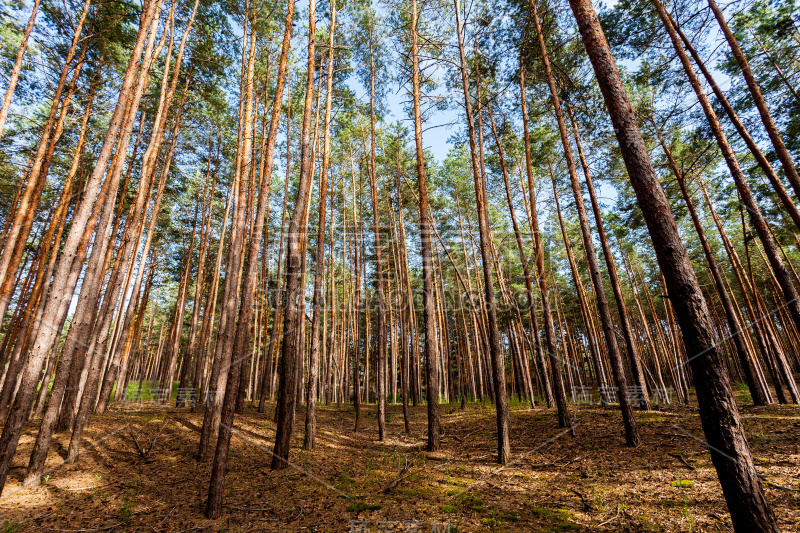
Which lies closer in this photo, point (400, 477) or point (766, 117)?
point (400, 477)

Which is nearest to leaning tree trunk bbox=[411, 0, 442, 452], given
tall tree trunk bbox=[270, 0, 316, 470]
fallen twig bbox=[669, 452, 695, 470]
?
tall tree trunk bbox=[270, 0, 316, 470]

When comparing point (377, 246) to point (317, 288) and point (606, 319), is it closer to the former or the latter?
point (317, 288)

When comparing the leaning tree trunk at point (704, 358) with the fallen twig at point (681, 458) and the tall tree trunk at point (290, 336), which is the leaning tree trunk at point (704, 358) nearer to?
the fallen twig at point (681, 458)

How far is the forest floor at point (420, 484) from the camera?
4.10 m

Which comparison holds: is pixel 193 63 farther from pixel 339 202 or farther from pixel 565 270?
pixel 565 270

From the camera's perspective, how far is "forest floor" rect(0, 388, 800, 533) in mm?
4098

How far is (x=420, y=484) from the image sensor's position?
220 inches

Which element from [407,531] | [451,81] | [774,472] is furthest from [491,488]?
[451,81]

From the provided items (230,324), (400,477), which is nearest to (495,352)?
(400,477)

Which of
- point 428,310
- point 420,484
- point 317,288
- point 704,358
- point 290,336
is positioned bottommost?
point 420,484

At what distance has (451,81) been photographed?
10781mm

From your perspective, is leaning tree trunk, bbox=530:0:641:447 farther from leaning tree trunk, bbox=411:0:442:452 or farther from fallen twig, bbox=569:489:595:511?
leaning tree trunk, bbox=411:0:442:452

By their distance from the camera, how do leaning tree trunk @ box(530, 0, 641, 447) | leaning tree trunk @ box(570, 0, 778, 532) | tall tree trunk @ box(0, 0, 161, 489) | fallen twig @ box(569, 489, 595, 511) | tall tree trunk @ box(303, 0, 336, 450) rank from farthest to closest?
tall tree trunk @ box(303, 0, 336, 450) → leaning tree trunk @ box(530, 0, 641, 447) → tall tree trunk @ box(0, 0, 161, 489) → fallen twig @ box(569, 489, 595, 511) → leaning tree trunk @ box(570, 0, 778, 532)

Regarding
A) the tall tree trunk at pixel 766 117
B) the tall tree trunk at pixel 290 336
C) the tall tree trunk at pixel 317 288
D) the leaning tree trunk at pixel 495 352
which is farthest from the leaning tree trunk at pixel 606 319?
the tall tree trunk at pixel 290 336
